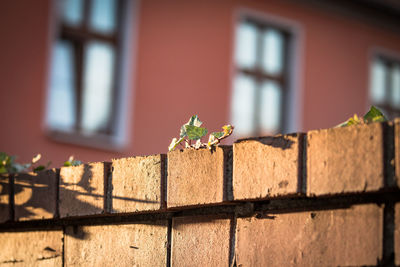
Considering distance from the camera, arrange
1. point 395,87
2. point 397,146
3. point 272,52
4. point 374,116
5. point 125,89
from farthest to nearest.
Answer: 1. point 395,87
2. point 272,52
3. point 125,89
4. point 374,116
5. point 397,146

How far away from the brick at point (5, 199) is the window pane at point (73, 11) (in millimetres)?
9145

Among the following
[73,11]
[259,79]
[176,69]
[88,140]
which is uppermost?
[73,11]

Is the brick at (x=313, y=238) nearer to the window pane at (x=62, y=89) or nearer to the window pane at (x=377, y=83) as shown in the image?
the window pane at (x=62, y=89)

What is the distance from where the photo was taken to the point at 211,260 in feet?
6.93

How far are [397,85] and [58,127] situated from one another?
692 centimetres

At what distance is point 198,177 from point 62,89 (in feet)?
32.0

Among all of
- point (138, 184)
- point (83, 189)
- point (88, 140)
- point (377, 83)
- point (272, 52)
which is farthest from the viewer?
point (377, 83)

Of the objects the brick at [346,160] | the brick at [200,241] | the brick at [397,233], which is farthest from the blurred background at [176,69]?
the brick at [397,233]

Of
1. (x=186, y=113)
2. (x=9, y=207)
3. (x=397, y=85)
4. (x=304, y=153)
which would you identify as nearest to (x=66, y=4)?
(x=186, y=113)

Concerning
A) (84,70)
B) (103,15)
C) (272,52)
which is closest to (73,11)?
(103,15)

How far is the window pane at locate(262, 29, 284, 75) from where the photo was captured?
14.1 metres

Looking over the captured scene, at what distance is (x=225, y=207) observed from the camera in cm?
213

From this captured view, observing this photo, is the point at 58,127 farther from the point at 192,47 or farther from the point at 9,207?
the point at 9,207

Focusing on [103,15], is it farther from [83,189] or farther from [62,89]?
[83,189]
